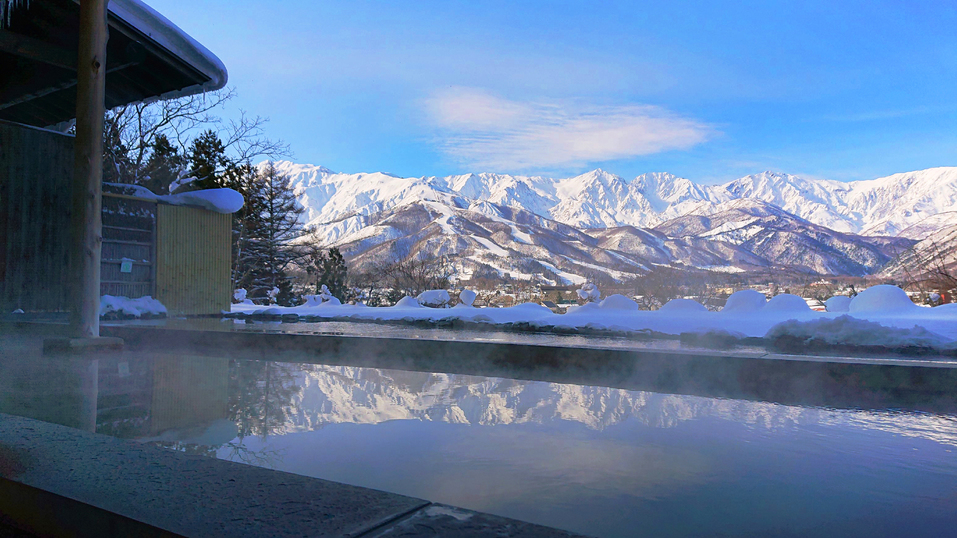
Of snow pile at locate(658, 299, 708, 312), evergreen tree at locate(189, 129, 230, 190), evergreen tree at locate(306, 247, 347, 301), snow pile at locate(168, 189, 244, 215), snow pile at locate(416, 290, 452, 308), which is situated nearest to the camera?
snow pile at locate(658, 299, 708, 312)

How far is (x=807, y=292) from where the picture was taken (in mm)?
10344

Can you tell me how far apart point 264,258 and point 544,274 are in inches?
1600

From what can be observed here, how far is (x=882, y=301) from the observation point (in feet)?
17.8

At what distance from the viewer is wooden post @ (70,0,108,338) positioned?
13.6ft

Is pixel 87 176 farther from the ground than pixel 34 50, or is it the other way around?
pixel 34 50

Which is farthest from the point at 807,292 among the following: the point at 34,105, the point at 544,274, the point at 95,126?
the point at 544,274

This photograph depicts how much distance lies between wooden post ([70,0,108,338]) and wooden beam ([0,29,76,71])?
164cm

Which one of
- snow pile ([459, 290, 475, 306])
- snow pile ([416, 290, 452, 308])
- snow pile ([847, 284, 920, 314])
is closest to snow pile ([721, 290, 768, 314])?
snow pile ([847, 284, 920, 314])

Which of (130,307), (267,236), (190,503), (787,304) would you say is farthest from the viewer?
(267,236)

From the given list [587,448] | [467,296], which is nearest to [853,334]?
[587,448]

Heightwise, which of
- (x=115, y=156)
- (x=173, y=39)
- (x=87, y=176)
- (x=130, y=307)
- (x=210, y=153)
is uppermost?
(x=210, y=153)

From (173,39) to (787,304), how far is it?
6465 millimetres

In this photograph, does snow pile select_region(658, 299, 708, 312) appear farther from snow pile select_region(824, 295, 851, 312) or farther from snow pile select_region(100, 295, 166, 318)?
snow pile select_region(100, 295, 166, 318)

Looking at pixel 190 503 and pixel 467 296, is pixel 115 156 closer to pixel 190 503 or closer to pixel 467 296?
pixel 467 296
